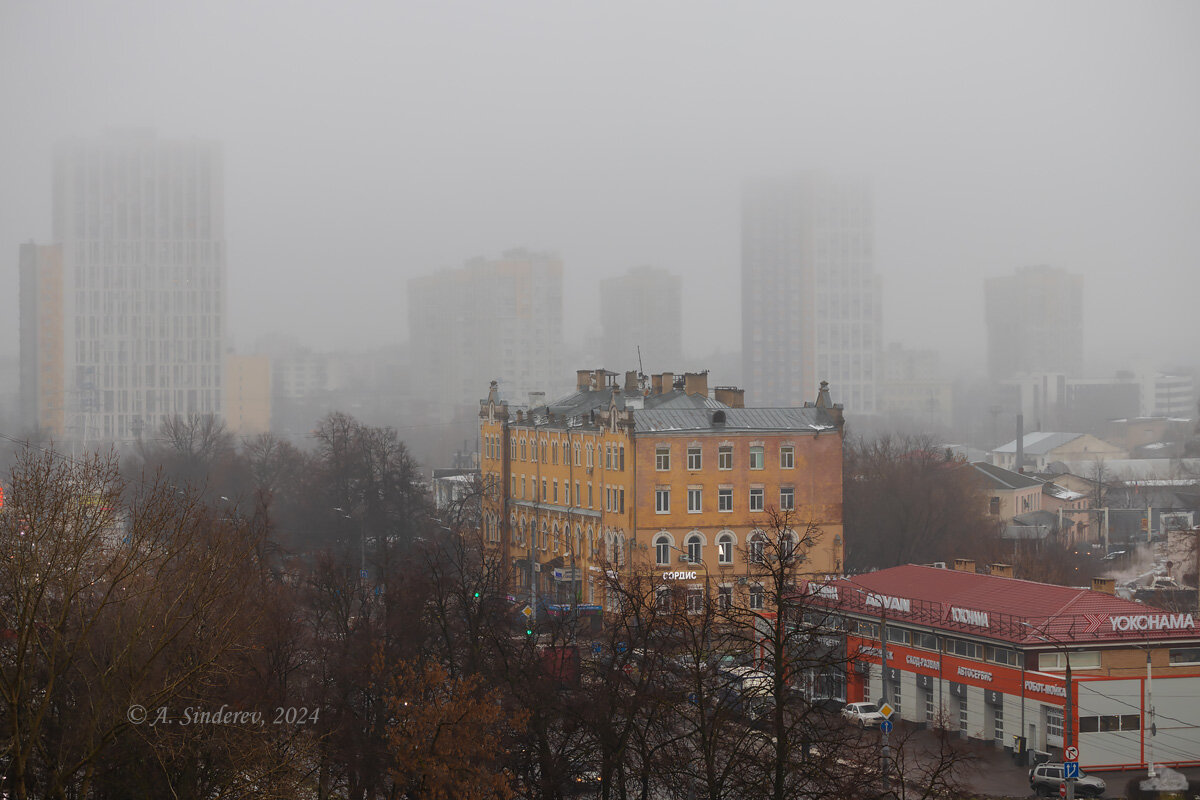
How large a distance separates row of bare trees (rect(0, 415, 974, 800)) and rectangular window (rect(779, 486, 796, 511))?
74.7ft

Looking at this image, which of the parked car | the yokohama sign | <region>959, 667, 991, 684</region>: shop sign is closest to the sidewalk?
the parked car

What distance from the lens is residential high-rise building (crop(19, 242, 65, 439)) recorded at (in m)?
164

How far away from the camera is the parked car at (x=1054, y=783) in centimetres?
2973

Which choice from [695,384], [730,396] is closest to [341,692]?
[695,384]

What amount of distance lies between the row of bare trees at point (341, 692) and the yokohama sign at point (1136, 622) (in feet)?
19.0

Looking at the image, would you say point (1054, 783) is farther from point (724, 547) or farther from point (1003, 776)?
point (724, 547)

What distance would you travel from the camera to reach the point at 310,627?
35438 mm

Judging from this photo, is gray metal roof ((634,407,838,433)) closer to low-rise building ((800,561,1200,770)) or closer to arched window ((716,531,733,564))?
arched window ((716,531,733,564))

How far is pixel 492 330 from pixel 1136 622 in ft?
509

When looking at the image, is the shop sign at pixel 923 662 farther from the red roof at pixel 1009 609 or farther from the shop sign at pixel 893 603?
the shop sign at pixel 893 603

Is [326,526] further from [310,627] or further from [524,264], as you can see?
[524,264]

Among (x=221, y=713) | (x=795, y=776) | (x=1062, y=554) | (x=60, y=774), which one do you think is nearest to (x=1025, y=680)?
(x=795, y=776)

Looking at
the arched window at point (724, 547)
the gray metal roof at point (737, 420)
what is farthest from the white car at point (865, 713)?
the gray metal roof at point (737, 420)

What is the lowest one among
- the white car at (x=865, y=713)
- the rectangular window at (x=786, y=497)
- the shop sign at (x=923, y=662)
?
the white car at (x=865, y=713)
